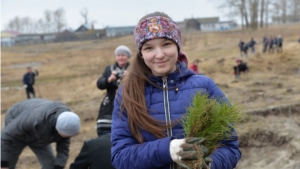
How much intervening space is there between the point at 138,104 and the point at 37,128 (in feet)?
7.50

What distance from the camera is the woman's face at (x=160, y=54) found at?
1.75 meters

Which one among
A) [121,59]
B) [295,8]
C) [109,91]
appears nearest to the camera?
[121,59]

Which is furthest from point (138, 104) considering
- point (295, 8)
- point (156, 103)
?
point (295, 8)

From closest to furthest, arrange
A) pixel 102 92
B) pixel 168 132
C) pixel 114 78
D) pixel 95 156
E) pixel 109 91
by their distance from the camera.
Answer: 1. pixel 168 132
2. pixel 95 156
3. pixel 114 78
4. pixel 109 91
5. pixel 102 92

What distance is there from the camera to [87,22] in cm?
8294

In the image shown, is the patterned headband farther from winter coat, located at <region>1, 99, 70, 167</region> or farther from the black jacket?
winter coat, located at <region>1, 99, 70, 167</region>

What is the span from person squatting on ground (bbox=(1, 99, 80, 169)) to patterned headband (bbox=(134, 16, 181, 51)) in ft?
6.09

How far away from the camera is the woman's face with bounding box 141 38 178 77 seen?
5.73ft

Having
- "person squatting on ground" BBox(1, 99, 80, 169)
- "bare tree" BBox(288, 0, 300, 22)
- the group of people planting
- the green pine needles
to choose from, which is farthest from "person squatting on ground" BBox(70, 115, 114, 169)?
"bare tree" BBox(288, 0, 300, 22)

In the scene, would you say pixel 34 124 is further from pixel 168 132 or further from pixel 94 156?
pixel 168 132

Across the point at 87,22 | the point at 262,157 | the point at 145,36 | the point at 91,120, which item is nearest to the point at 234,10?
the point at 87,22

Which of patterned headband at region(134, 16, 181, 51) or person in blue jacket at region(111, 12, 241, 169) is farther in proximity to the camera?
patterned headband at region(134, 16, 181, 51)

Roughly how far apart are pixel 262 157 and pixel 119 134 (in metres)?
4.24

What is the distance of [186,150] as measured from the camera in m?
1.47
